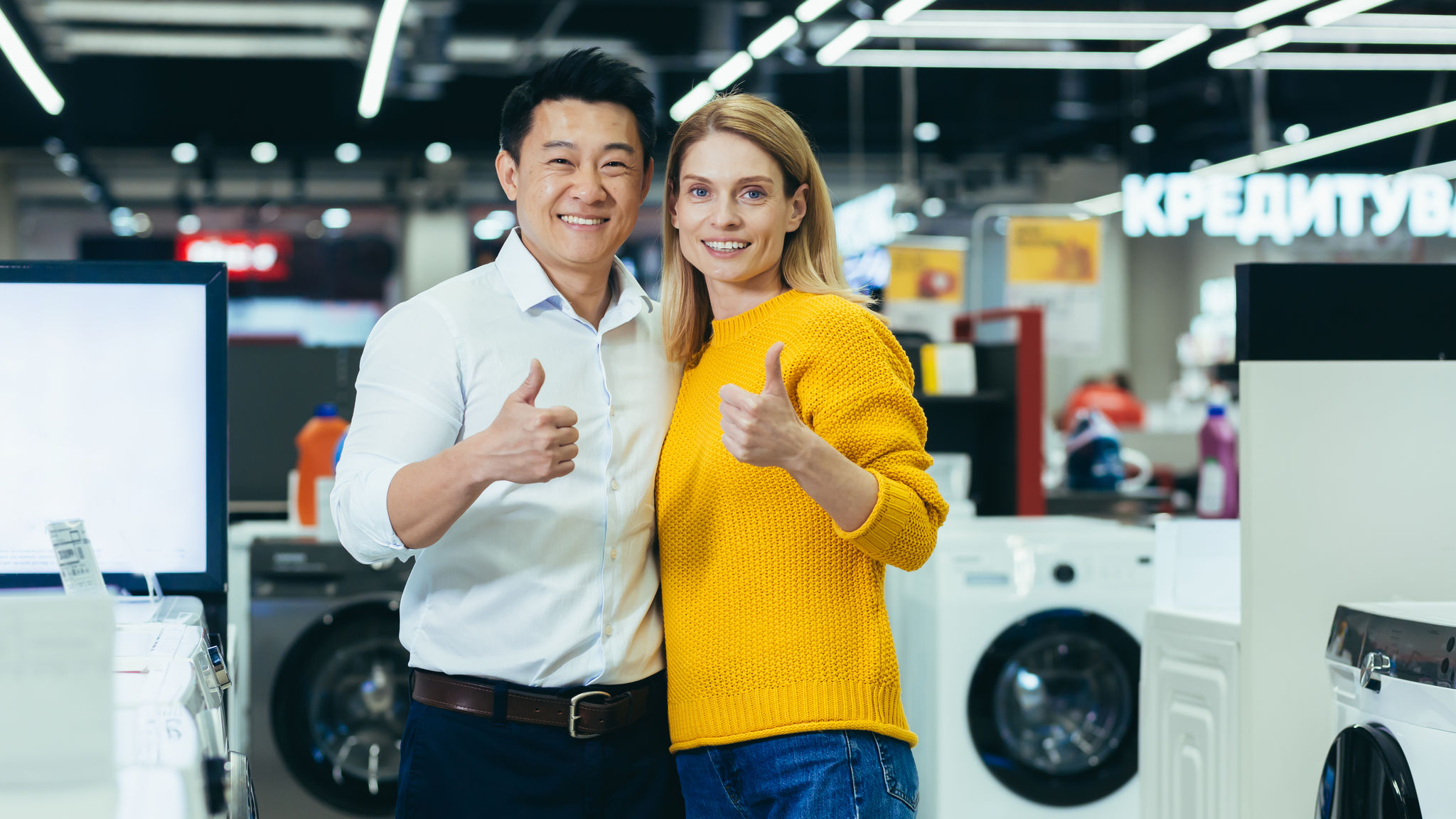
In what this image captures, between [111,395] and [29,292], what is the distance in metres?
0.19

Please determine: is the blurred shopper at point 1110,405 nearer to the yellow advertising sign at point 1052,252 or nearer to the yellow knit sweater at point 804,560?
the yellow advertising sign at point 1052,252

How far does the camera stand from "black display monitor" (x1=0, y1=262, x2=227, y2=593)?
183cm

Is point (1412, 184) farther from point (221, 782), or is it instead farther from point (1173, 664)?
point (221, 782)

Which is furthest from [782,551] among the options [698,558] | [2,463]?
[2,463]

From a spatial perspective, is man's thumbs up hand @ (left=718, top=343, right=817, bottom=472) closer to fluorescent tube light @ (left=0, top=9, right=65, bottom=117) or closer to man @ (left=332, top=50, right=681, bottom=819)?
man @ (left=332, top=50, right=681, bottom=819)

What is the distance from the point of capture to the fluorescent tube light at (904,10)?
502 cm

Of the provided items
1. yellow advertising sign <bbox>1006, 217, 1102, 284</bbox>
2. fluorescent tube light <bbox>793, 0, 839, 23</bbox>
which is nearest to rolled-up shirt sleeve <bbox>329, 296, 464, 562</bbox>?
fluorescent tube light <bbox>793, 0, 839, 23</bbox>

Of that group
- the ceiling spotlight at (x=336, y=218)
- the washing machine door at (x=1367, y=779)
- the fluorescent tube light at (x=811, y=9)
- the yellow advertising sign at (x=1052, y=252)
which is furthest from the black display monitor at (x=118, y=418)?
the ceiling spotlight at (x=336, y=218)

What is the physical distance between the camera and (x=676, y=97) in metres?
11.3

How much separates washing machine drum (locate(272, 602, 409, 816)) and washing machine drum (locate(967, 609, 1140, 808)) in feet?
5.73

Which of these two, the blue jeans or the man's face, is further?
the man's face

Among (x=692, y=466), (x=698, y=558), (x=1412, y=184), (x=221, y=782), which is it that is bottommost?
(x=221, y=782)

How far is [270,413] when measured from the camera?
4.80m

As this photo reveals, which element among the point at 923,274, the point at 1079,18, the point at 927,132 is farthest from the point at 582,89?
the point at 927,132
